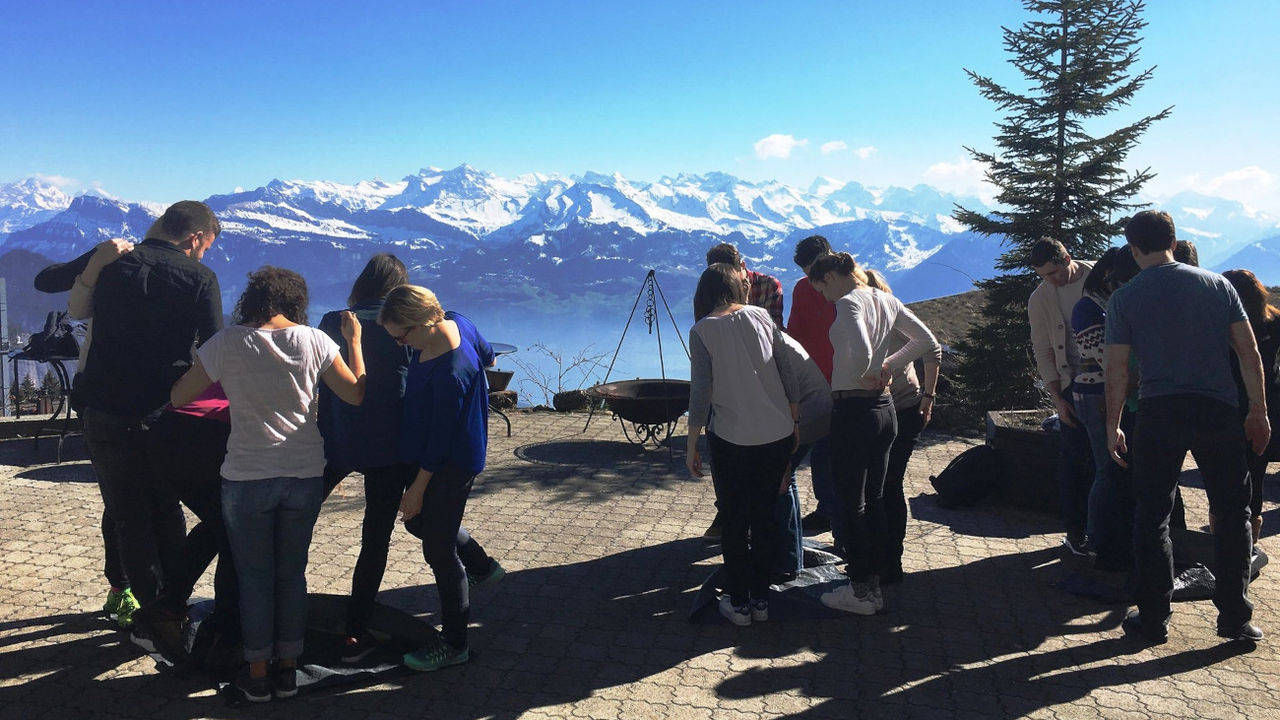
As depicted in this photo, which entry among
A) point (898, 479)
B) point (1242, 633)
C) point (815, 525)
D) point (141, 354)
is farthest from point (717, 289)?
point (1242, 633)

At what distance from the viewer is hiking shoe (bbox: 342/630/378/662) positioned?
3445 mm

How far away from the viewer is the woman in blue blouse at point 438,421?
311 centimetres

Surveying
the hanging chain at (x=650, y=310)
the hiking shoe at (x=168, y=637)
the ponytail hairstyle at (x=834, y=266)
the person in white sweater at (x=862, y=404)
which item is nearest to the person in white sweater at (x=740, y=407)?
the person in white sweater at (x=862, y=404)

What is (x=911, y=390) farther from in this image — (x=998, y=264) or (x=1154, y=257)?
(x=998, y=264)

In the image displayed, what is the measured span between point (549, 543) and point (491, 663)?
1725 mm

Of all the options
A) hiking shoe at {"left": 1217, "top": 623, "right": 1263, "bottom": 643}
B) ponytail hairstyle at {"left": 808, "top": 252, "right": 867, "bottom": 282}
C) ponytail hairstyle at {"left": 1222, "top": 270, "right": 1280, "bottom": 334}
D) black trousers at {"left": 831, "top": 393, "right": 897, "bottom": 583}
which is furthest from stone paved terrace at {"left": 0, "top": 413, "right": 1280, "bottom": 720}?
ponytail hairstyle at {"left": 808, "top": 252, "right": 867, "bottom": 282}

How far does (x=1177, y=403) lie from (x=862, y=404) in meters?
1.24

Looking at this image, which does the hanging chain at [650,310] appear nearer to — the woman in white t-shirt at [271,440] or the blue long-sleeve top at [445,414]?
the blue long-sleeve top at [445,414]

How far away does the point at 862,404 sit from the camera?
3768 millimetres

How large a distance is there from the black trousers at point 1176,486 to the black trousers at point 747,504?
4.87ft

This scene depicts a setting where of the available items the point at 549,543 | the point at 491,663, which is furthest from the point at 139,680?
the point at 549,543

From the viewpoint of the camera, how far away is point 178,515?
3617mm

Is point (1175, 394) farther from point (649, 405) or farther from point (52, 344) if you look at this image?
point (52, 344)

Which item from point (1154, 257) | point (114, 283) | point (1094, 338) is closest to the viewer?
point (114, 283)
